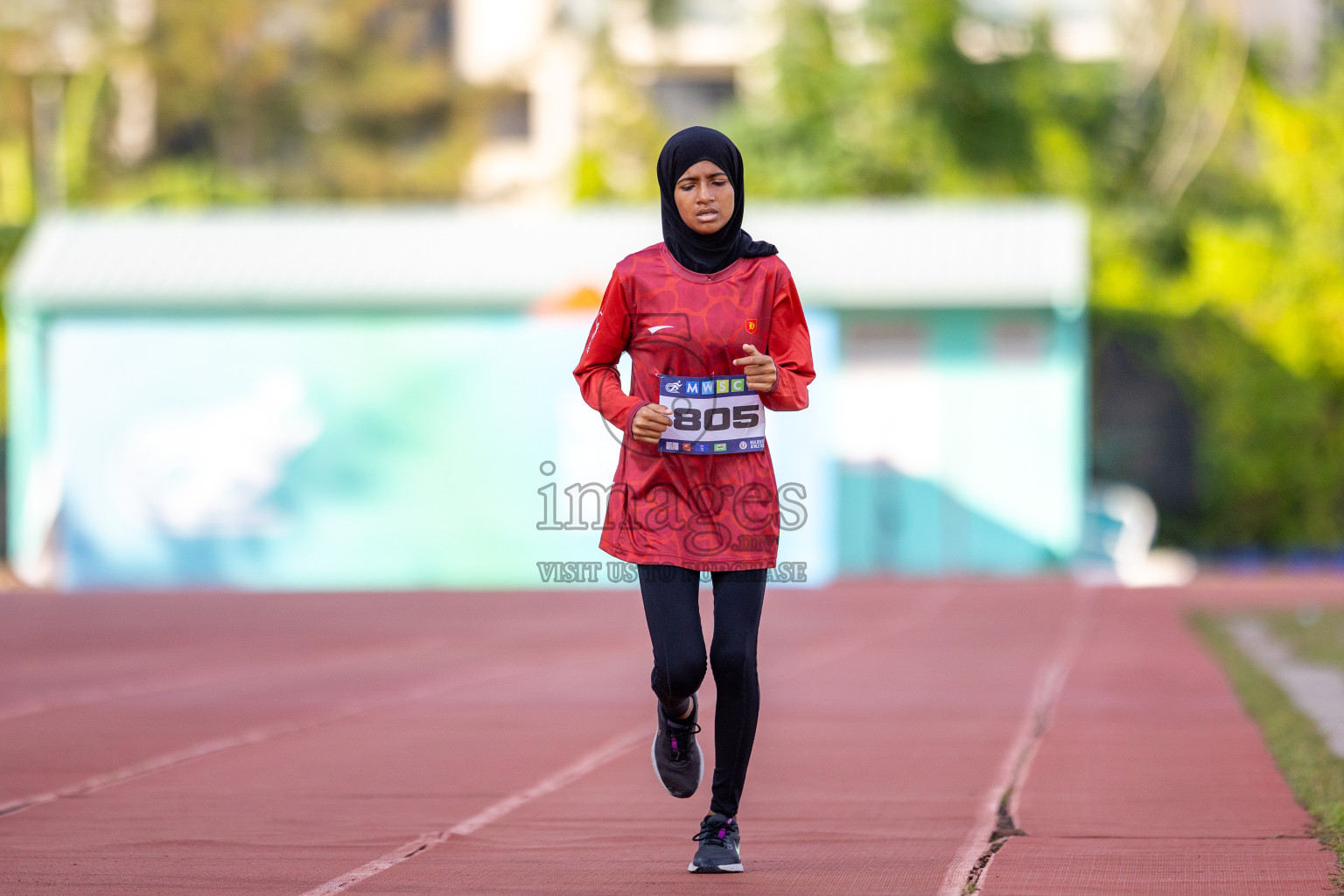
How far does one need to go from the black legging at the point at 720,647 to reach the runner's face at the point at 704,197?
93 centimetres

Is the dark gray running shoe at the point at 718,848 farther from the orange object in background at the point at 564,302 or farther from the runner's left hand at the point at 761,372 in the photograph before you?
the orange object in background at the point at 564,302

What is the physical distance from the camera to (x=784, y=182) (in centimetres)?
3312

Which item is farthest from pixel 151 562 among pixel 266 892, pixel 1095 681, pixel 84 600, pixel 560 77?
pixel 560 77

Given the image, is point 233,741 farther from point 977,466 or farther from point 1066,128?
point 1066,128

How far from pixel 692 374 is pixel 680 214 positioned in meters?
0.44

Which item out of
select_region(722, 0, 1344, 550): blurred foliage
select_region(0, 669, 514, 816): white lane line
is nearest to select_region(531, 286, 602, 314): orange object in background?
select_region(722, 0, 1344, 550): blurred foliage

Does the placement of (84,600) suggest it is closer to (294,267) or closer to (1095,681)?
(294,267)

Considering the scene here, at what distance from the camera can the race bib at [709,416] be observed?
200 inches

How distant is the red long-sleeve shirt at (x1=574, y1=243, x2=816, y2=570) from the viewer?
5.11m

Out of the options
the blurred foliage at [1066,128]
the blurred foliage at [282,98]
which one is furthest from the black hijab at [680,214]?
the blurred foliage at [282,98]

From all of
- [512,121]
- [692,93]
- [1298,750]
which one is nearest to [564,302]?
[1298,750]

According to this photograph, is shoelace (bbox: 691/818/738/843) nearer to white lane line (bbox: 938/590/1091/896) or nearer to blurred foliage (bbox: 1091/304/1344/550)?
white lane line (bbox: 938/590/1091/896)

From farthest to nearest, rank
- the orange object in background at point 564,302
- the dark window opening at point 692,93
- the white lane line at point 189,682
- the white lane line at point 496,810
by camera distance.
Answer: the dark window opening at point 692,93, the orange object in background at point 564,302, the white lane line at point 189,682, the white lane line at point 496,810

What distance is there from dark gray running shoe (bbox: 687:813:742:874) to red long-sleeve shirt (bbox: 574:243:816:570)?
2.40 ft
